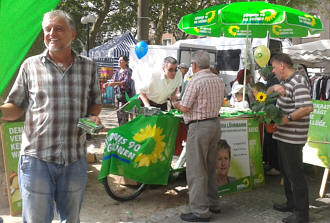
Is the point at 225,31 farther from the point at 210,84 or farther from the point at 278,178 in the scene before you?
the point at 210,84

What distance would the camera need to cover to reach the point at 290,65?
436 centimetres

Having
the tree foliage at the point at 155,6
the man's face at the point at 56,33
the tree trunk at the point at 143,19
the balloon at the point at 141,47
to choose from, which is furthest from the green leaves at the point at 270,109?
the tree foliage at the point at 155,6

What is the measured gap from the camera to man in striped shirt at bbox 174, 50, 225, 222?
421cm

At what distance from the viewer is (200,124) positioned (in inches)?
167

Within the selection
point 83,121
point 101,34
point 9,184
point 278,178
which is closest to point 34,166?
point 83,121

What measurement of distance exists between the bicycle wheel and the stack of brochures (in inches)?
93.4

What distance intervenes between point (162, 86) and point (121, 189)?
159cm

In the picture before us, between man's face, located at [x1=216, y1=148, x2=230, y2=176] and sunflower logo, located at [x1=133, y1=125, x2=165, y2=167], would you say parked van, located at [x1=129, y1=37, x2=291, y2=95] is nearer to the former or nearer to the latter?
man's face, located at [x1=216, y1=148, x2=230, y2=176]

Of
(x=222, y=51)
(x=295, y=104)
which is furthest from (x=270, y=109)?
(x=222, y=51)

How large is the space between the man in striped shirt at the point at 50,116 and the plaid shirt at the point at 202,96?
1.78 m

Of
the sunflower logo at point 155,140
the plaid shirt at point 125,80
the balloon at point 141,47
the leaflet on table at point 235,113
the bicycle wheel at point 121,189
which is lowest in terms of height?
the bicycle wheel at point 121,189

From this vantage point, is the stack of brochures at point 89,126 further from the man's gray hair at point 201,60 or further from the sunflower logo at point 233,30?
the sunflower logo at point 233,30

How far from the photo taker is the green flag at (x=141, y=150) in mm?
4684

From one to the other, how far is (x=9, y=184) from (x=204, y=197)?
226cm
